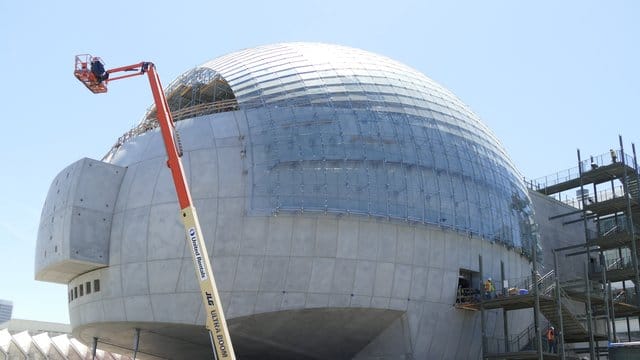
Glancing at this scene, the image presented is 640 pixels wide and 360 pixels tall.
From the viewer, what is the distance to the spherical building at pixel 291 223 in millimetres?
32469

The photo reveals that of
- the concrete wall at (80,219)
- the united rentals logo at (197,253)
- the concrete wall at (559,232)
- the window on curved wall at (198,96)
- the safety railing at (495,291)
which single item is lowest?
the united rentals logo at (197,253)

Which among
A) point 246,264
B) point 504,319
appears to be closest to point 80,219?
point 246,264

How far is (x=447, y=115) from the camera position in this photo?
130 ft

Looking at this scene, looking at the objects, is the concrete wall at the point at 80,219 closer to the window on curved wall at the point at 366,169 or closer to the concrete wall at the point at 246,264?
the concrete wall at the point at 246,264

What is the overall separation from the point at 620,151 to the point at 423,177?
718 inches

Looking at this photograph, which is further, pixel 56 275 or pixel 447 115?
pixel 447 115

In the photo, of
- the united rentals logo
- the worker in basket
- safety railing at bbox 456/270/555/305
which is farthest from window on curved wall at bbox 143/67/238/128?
safety railing at bbox 456/270/555/305

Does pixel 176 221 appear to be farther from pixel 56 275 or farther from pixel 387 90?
pixel 387 90

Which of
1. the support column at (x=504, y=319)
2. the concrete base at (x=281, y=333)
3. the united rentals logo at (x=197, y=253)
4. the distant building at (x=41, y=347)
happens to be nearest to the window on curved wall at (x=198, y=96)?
the concrete base at (x=281, y=333)

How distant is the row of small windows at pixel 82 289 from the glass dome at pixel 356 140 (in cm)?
934

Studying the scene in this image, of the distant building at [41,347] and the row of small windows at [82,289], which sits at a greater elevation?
the row of small windows at [82,289]

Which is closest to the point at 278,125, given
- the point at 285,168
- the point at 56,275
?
the point at 285,168

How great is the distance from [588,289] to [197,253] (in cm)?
2254

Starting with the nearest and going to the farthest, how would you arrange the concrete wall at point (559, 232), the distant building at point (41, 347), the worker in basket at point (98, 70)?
the worker in basket at point (98, 70)
the concrete wall at point (559, 232)
the distant building at point (41, 347)
